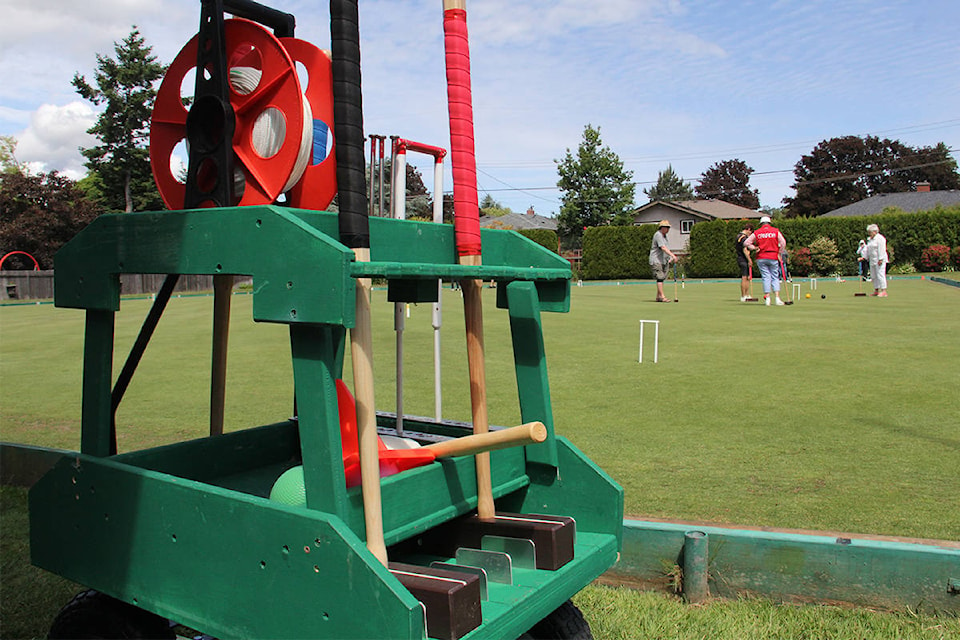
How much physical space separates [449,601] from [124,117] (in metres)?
61.0

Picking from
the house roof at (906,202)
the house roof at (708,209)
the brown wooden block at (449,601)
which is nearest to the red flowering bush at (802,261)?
the house roof at (708,209)

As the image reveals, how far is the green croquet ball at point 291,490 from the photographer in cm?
250

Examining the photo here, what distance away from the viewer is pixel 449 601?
2037 mm

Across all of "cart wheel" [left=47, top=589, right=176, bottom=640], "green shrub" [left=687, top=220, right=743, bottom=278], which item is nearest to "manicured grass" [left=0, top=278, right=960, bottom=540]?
"cart wheel" [left=47, top=589, right=176, bottom=640]

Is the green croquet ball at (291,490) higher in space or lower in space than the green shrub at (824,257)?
lower

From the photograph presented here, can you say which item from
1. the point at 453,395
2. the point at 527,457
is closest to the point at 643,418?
the point at 453,395

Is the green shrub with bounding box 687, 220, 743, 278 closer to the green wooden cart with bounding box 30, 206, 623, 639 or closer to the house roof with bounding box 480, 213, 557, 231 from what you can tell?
the green wooden cart with bounding box 30, 206, 623, 639

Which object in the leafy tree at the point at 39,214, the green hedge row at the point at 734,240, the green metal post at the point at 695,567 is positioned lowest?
the green metal post at the point at 695,567

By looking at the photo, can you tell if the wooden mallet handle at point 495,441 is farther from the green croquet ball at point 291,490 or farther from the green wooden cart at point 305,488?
the green croquet ball at point 291,490

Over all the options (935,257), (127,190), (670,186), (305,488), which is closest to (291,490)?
(305,488)

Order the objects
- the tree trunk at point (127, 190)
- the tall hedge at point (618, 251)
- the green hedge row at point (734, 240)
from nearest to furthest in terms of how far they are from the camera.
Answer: the green hedge row at point (734, 240) < the tall hedge at point (618, 251) < the tree trunk at point (127, 190)

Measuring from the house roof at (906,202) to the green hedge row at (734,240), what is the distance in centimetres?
2679

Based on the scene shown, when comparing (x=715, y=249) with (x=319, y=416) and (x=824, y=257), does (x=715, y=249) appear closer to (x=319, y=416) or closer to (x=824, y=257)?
(x=824, y=257)

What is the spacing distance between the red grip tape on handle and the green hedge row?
45.4m
